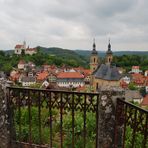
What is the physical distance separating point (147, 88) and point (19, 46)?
62481 millimetres

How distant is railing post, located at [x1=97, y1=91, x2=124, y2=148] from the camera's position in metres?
3.84

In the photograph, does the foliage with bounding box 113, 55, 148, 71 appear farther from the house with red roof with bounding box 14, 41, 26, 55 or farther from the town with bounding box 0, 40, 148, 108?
the house with red roof with bounding box 14, 41, 26, 55

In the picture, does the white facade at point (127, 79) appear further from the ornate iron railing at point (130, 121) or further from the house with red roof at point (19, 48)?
the ornate iron railing at point (130, 121)

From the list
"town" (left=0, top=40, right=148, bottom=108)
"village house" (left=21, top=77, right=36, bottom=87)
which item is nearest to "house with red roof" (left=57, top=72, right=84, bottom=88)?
"town" (left=0, top=40, right=148, bottom=108)

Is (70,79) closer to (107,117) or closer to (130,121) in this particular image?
(107,117)

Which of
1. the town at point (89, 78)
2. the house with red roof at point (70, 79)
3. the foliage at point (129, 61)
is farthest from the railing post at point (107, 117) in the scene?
the foliage at point (129, 61)

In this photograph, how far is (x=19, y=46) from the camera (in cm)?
10925

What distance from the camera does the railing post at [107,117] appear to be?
3.84 m

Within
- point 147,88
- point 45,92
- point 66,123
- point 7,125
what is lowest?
point 147,88

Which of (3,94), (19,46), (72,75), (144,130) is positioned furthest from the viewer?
(19,46)

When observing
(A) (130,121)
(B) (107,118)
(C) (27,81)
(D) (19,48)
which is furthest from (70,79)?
(A) (130,121)

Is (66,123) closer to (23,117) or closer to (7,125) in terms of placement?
(23,117)

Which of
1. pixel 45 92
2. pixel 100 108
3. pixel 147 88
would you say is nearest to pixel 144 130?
pixel 100 108

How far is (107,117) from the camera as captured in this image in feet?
12.8
